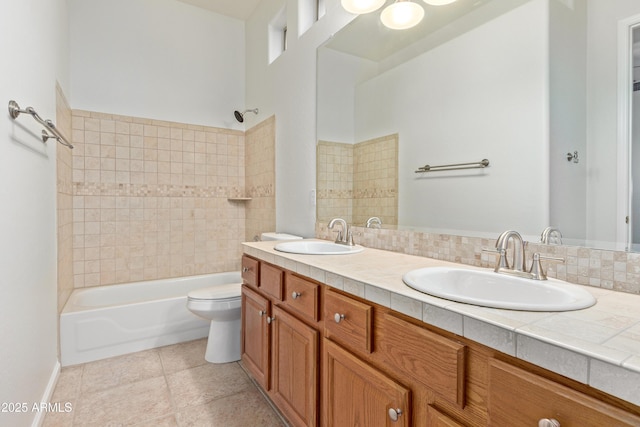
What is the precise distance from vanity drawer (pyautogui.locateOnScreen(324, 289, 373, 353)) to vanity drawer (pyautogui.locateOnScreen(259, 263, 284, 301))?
1.27 feet

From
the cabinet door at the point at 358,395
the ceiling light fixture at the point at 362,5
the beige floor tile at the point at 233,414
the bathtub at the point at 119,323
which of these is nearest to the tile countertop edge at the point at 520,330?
the cabinet door at the point at 358,395

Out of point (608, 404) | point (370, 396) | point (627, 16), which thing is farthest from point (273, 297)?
point (627, 16)

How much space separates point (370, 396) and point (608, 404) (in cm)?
62

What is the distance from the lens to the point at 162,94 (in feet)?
10.5

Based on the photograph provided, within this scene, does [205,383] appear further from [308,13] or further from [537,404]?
[308,13]

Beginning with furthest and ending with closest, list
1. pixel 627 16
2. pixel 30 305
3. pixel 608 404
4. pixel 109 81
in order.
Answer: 1. pixel 109 81
2. pixel 30 305
3. pixel 627 16
4. pixel 608 404

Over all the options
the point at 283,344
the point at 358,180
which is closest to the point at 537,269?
the point at 283,344

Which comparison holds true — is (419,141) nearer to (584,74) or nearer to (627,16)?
(584,74)

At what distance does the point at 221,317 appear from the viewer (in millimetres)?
2260

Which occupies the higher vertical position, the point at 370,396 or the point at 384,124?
the point at 384,124

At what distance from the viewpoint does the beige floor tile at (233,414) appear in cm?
164

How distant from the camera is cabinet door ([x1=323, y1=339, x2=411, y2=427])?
2.90 feet

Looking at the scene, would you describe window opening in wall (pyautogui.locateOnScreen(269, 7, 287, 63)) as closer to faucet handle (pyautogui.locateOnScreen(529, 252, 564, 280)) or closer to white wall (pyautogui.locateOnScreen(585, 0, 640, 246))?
white wall (pyautogui.locateOnScreen(585, 0, 640, 246))

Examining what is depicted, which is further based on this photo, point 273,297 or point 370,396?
point 273,297
